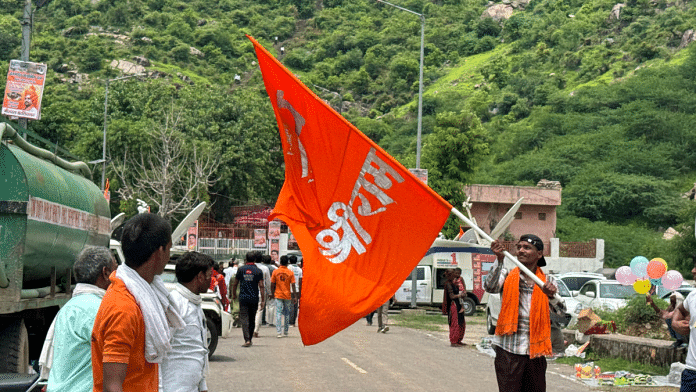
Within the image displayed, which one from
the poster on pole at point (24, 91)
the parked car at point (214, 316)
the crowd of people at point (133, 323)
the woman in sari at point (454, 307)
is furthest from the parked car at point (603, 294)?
the crowd of people at point (133, 323)

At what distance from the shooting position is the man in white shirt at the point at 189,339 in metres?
5.36

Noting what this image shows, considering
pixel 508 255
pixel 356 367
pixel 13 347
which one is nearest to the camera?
pixel 508 255

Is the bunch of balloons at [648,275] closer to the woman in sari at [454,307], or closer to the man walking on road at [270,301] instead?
the woman in sari at [454,307]

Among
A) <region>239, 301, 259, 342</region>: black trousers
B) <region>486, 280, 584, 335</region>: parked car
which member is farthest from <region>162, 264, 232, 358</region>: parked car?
<region>486, 280, 584, 335</region>: parked car

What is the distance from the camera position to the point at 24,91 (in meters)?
16.9

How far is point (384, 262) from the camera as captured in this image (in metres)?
7.14

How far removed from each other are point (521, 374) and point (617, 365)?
7.99m

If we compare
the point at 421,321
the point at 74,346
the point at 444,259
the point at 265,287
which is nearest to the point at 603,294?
the point at 421,321

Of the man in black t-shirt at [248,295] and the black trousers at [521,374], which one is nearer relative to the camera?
the black trousers at [521,374]

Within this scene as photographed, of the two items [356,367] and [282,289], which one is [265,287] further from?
[356,367]

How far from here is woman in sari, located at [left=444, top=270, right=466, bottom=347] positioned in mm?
18156

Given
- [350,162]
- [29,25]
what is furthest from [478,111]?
[350,162]

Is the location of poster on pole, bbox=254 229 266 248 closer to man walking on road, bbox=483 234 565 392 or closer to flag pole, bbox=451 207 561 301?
man walking on road, bbox=483 234 565 392

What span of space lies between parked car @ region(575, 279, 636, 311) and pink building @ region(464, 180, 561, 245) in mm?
32414
